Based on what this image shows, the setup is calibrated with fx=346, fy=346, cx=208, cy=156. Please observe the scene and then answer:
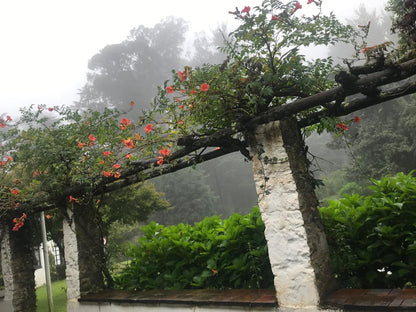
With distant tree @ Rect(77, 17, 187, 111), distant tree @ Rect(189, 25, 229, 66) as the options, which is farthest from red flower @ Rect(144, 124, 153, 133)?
distant tree @ Rect(189, 25, 229, 66)

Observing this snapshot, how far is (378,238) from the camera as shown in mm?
3068

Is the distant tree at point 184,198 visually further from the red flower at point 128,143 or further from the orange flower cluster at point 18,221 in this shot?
the red flower at point 128,143

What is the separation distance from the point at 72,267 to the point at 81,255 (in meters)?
0.22

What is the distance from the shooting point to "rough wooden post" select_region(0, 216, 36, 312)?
20.8 ft

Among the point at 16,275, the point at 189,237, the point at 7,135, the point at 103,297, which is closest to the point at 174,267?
the point at 189,237

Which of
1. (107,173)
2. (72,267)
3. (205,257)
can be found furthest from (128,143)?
(72,267)

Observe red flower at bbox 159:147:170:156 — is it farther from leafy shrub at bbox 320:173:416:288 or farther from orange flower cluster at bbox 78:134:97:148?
leafy shrub at bbox 320:173:416:288

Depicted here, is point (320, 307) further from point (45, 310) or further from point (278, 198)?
point (45, 310)

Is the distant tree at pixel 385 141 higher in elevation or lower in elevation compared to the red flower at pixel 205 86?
higher

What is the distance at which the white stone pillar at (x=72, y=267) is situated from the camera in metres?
4.89

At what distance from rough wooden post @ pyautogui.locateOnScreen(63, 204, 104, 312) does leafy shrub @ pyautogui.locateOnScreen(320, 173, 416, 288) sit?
3440 millimetres

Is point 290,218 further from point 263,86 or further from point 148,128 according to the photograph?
point 148,128

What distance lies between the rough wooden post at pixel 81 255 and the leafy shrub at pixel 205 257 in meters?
0.50

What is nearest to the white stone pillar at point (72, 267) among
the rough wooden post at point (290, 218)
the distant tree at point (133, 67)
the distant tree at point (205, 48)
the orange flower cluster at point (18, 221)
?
the orange flower cluster at point (18, 221)
